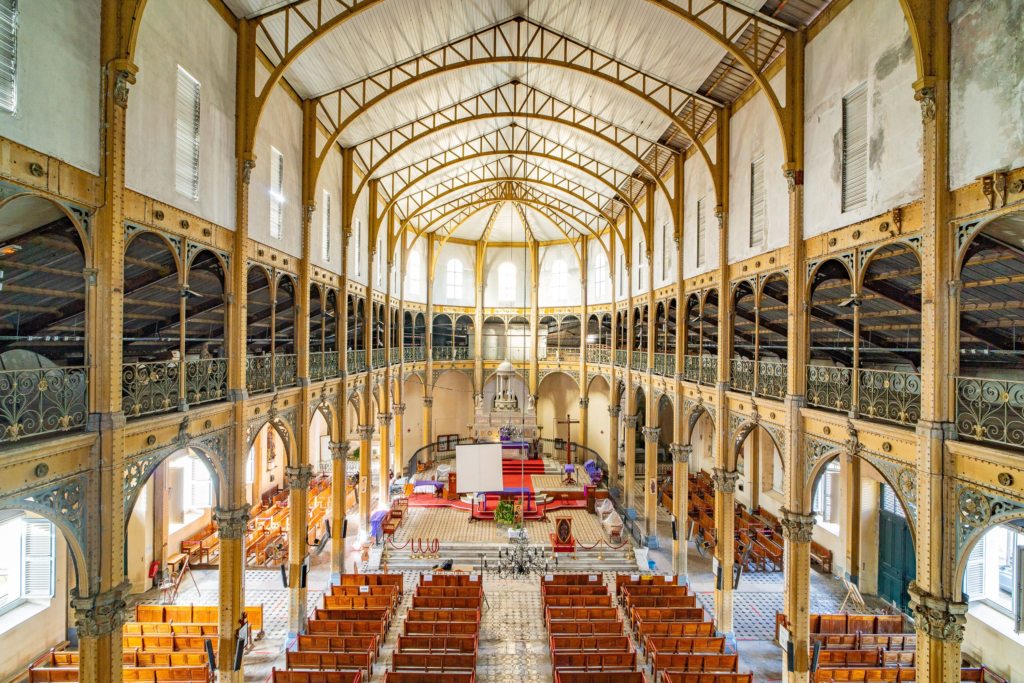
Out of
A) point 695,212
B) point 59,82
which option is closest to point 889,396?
point 695,212

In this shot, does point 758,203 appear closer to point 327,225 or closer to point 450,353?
point 327,225

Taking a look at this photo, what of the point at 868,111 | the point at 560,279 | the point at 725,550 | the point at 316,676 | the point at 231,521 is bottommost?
the point at 316,676

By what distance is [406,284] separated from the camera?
2838 cm

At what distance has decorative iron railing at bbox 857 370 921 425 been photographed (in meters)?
8.26

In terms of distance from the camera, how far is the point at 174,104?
884cm

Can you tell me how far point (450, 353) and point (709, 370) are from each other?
62.1 ft

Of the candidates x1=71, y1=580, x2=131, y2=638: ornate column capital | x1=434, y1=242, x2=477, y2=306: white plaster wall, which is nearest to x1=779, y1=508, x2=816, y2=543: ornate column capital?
x1=71, y1=580, x2=131, y2=638: ornate column capital

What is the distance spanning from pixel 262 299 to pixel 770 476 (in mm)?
23013

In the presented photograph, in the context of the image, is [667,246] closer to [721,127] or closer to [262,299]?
[721,127]

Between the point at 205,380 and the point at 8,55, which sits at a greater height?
the point at 8,55

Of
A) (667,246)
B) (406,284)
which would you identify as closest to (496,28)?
(667,246)

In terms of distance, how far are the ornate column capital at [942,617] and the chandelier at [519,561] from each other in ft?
40.1

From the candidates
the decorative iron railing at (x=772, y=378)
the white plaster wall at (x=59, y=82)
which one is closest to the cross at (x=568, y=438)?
the decorative iron railing at (x=772, y=378)

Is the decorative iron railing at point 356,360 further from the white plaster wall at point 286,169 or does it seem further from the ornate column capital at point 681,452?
the ornate column capital at point 681,452
